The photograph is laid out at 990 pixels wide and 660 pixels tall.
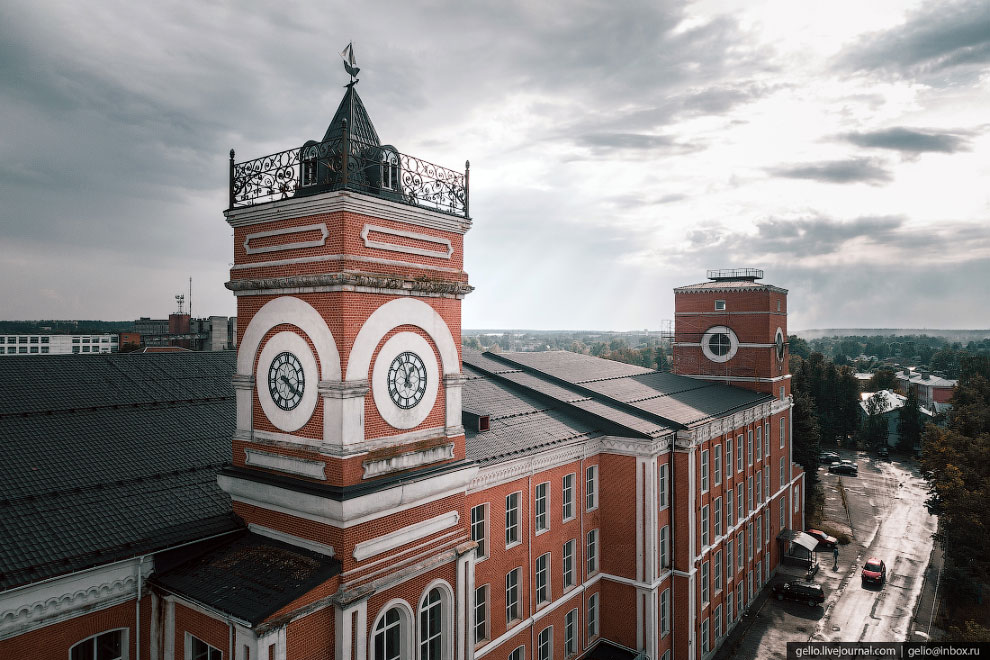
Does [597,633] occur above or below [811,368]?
below

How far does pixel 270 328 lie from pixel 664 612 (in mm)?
22361

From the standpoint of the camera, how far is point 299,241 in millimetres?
14508

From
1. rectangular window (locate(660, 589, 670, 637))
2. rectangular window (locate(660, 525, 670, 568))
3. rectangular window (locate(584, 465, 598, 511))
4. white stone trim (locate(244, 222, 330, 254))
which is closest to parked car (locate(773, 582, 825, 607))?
rectangular window (locate(660, 589, 670, 637))

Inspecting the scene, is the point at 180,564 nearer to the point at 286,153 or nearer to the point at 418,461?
the point at 418,461

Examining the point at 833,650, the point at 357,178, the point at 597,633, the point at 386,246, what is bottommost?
the point at 833,650

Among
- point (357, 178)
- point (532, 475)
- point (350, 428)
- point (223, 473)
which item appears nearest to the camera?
point (350, 428)

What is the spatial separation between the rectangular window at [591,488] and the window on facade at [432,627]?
36.8 feet

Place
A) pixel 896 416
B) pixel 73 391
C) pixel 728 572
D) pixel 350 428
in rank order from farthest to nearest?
pixel 896 416 < pixel 728 572 < pixel 73 391 < pixel 350 428

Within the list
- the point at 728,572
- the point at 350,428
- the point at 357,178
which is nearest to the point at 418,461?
the point at 350,428

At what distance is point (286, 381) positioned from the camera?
14.7 metres

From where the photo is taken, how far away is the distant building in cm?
10125

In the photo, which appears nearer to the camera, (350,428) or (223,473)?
(350,428)

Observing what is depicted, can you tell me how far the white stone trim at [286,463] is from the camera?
13.8 meters

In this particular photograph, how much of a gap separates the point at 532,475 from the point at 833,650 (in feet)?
69.4
